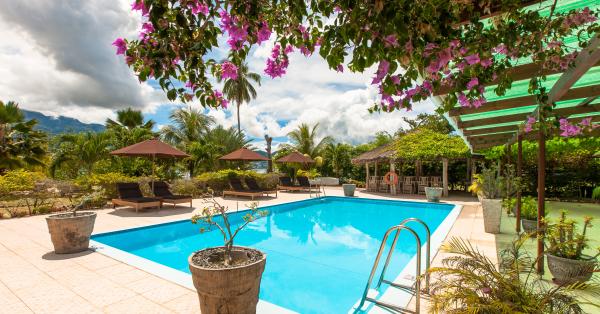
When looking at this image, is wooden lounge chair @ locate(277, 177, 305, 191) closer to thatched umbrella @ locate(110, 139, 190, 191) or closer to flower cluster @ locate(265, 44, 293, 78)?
thatched umbrella @ locate(110, 139, 190, 191)

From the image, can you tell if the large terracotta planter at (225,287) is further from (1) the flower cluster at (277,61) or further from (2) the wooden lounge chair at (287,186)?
(2) the wooden lounge chair at (287,186)

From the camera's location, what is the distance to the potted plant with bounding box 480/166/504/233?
6934 millimetres

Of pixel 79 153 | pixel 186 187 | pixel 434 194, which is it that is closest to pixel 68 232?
pixel 186 187

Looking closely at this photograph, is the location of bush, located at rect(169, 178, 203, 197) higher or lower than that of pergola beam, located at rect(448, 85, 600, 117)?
Result: lower

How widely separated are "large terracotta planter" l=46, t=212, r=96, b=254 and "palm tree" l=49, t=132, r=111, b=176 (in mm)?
14019

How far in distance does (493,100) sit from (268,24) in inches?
182

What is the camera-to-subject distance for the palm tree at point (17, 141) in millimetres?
12883

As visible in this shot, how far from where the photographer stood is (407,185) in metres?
17.8

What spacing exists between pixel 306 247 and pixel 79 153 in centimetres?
1617

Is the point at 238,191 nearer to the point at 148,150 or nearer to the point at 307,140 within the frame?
the point at 148,150

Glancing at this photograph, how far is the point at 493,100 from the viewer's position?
16.9ft

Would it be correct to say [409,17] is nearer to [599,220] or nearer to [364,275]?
[364,275]

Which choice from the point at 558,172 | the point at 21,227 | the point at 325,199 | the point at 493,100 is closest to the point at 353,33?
the point at 493,100

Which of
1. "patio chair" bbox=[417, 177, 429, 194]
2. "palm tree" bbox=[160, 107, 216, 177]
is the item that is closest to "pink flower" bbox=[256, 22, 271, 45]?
"patio chair" bbox=[417, 177, 429, 194]
